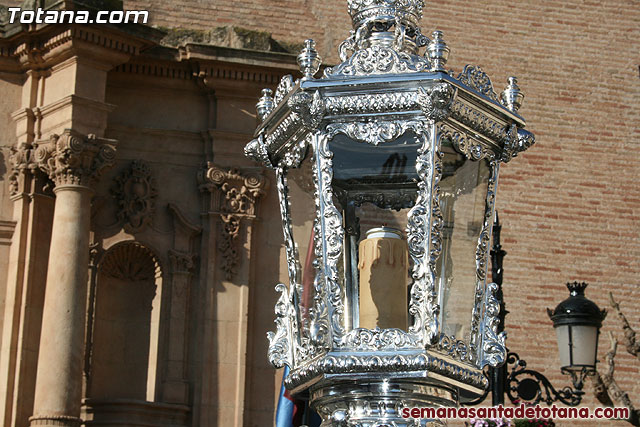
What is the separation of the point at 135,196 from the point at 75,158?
89 centimetres

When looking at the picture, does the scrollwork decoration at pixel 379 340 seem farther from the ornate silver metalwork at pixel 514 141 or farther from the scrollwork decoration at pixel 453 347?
the ornate silver metalwork at pixel 514 141

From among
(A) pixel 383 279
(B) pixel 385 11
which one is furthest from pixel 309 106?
(A) pixel 383 279

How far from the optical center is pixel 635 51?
13.6 meters

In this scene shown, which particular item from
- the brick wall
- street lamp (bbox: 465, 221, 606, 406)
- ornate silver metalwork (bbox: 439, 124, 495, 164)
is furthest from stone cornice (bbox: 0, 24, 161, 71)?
ornate silver metalwork (bbox: 439, 124, 495, 164)

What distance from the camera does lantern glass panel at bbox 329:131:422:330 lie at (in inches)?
158

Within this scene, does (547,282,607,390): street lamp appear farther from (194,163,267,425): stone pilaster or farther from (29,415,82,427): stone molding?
(29,415,82,427): stone molding

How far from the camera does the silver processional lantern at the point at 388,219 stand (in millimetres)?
3875

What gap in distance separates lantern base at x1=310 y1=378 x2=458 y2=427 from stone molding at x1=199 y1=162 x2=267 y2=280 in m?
6.70

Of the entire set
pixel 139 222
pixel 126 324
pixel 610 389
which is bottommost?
pixel 610 389

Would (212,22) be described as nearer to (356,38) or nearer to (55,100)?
(55,100)

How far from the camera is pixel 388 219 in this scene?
434cm

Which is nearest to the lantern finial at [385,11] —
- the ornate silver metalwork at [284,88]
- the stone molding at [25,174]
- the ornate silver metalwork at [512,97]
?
the ornate silver metalwork at [284,88]

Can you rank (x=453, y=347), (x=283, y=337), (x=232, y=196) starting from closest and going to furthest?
(x=453, y=347) → (x=283, y=337) → (x=232, y=196)

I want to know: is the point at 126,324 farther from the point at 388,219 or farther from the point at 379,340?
the point at 379,340
